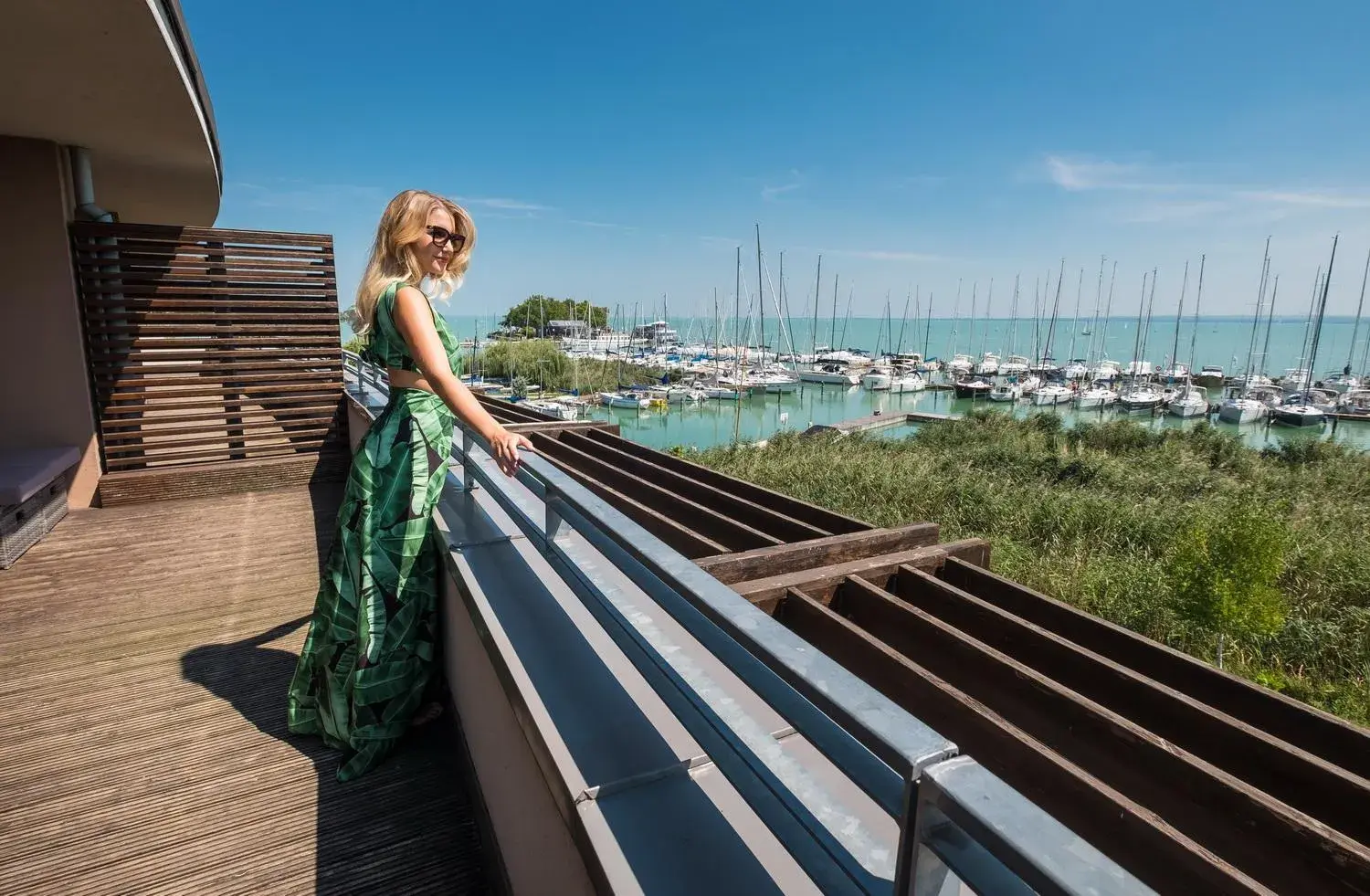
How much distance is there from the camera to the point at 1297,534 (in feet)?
26.0

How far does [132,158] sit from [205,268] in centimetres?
106

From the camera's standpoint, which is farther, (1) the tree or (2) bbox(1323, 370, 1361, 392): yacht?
(1) the tree

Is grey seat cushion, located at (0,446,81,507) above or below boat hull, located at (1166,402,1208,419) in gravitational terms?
above

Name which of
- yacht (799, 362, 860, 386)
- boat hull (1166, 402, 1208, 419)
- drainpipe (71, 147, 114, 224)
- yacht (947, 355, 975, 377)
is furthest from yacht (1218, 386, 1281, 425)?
drainpipe (71, 147, 114, 224)

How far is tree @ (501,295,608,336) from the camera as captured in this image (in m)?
79.7

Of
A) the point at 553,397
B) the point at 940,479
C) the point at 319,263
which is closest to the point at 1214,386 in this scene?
the point at 553,397

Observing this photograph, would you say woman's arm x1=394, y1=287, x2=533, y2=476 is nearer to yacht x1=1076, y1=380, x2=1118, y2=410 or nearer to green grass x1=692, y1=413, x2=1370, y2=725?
green grass x1=692, y1=413, x2=1370, y2=725

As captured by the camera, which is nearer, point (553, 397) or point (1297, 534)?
point (1297, 534)

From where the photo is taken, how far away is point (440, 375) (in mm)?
1996

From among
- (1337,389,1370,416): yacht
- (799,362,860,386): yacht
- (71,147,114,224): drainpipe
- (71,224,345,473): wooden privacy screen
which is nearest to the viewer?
(71,147,114,224): drainpipe

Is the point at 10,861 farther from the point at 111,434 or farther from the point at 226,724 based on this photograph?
the point at 111,434

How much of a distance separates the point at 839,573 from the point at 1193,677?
3.52ft

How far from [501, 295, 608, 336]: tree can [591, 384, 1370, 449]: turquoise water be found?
34.5 metres

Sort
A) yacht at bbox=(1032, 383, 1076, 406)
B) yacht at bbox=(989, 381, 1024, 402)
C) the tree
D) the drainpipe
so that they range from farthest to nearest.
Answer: the tree, yacht at bbox=(989, 381, 1024, 402), yacht at bbox=(1032, 383, 1076, 406), the drainpipe
